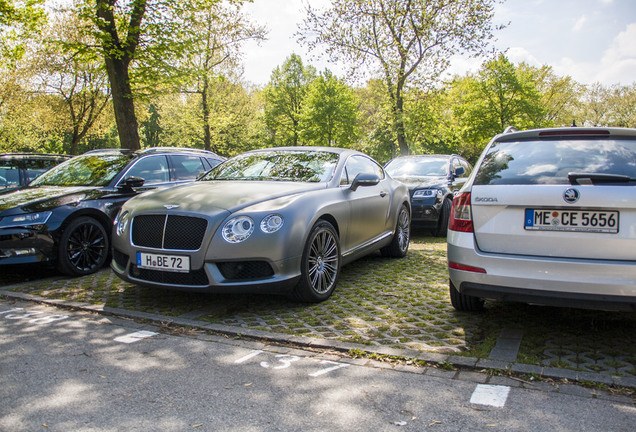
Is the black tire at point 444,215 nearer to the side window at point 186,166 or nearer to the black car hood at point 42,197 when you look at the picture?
the side window at point 186,166

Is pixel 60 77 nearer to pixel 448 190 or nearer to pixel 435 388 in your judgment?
pixel 448 190

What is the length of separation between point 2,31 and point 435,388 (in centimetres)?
A: 2018

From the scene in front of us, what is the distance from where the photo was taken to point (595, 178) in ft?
11.4

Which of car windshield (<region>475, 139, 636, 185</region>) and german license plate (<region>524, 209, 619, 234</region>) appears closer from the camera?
german license plate (<region>524, 209, 619, 234</region>)

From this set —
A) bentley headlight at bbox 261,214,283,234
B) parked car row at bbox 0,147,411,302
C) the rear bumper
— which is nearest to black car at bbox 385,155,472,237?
parked car row at bbox 0,147,411,302

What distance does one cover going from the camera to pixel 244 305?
5020mm

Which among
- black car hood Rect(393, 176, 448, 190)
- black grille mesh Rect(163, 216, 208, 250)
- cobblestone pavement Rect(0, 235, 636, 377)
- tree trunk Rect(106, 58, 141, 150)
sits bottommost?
cobblestone pavement Rect(0, 235, 636, 377)

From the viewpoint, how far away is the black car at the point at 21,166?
900 centimetres

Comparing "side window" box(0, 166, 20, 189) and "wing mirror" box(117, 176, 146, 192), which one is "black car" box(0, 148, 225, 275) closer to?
"wing mirror" box(117, 176, 146, 192)

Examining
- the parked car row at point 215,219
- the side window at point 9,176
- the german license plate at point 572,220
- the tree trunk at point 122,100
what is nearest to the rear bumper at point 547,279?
the german license plate at point 572,220

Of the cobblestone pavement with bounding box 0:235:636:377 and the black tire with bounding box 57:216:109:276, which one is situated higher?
the black tire with bounding box 57:216:109:276

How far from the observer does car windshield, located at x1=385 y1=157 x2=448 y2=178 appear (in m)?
10.9

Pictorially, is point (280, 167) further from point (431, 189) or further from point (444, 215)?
point (444, 215)

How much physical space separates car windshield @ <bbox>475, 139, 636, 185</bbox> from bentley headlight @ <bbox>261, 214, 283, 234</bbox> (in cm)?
174
